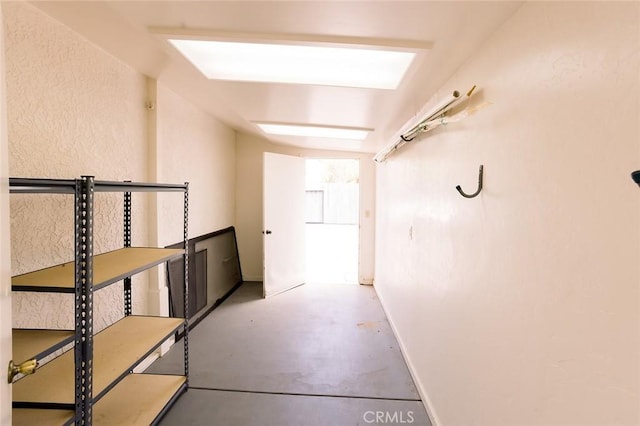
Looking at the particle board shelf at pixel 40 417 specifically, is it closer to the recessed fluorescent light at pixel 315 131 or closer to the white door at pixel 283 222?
the recessed fluorescent light at pixel 315 131

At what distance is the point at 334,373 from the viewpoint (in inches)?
91.8

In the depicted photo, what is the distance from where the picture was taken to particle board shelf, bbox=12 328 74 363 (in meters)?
1.06

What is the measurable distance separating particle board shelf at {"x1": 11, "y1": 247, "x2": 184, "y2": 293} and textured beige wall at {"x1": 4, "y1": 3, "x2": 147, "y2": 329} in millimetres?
137

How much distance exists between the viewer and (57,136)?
1625mm

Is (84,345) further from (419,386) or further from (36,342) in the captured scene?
(419,386)

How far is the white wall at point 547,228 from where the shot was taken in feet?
2.23

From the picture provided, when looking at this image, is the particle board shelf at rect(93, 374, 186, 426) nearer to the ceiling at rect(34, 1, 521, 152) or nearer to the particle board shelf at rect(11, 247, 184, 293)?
the particle board shelf at rect(11, 247, 184, 293)

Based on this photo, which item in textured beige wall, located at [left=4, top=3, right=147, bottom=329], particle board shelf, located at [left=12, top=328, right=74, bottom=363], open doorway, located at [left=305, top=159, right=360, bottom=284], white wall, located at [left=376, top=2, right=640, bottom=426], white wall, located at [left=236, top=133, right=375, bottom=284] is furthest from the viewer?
open doorway, located at [left=305, top=159, right=360, bottom=284]

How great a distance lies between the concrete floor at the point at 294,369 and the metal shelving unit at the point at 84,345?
343 mm

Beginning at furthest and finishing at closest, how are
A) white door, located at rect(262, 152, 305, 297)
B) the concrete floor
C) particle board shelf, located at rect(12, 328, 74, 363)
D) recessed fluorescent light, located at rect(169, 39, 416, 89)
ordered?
white door, located at rect(262, 152, 305, 297) < the concrete floor < recessed fluorescent light, located at rect(169, 39, 416, 89) < particle board shelf, located at rect(12, 328, 74, 363)

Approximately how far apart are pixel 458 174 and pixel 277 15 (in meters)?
1.06

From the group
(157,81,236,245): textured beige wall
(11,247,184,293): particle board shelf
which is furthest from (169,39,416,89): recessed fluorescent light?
(11,247,184,293): particle board shelf

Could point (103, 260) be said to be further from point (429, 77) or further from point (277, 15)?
point (429, 77)

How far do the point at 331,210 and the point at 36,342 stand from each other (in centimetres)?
1038
